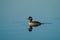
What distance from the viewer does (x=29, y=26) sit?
6.20m

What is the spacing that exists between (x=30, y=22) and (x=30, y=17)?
0.49ft

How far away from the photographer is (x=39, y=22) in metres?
6.36

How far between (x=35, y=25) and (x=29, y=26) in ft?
0.56

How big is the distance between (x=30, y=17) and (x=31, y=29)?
34 cm

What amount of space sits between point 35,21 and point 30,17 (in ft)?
0.52

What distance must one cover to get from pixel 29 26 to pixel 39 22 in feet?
0.89

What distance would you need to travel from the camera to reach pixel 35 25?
632 cm

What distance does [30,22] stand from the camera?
6.30m

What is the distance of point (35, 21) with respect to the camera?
20.8ft

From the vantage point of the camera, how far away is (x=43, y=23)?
636 centimetres

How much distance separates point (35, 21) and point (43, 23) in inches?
6.8

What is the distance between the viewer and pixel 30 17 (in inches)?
253

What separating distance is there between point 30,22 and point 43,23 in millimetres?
275

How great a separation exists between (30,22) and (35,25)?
121 mm
